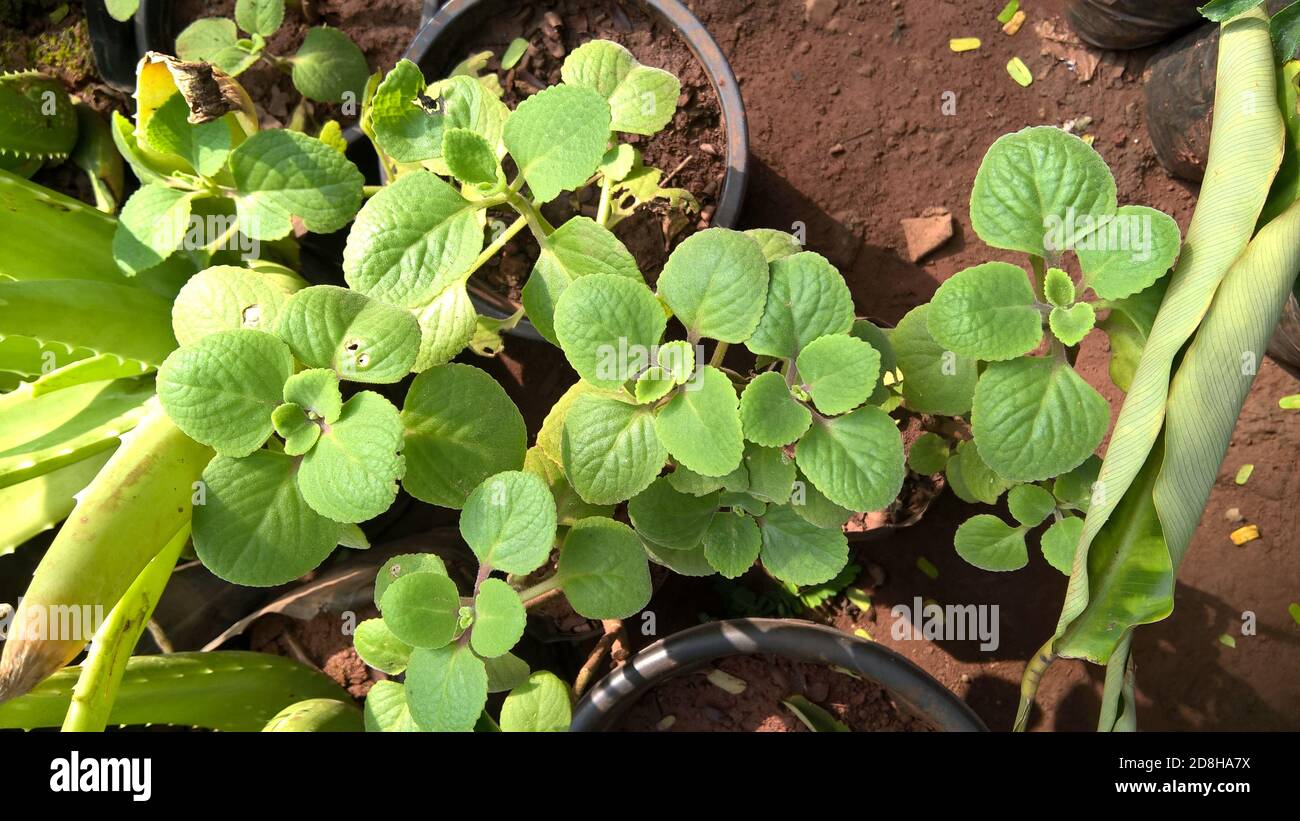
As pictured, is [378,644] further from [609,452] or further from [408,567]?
[609,452]

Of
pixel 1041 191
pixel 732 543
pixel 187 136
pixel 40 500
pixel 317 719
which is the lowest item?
pixel 317 719

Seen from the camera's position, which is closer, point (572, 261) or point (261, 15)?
point (572, 261)

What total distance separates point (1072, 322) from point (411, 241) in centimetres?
66

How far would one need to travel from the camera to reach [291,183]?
39.6 inches

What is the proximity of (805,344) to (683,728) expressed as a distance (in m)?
0.70

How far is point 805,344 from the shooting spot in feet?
2.89

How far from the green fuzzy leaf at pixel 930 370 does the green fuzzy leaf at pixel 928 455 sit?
0.23 metres

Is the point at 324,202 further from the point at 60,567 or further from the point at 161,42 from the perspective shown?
the point at 161,42

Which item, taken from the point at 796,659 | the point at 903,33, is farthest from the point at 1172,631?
the point at 903,33

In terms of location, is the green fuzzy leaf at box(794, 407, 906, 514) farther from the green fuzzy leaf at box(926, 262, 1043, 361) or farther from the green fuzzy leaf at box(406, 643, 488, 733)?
the green fuzzy leaf at box(406, 643, 488, 733)

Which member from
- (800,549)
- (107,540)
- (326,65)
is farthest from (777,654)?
(326,65)

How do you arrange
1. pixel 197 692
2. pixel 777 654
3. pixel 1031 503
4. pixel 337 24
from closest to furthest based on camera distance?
pixel 1031 503, pixel 197 692, pixel 777 654, pixel 337 24

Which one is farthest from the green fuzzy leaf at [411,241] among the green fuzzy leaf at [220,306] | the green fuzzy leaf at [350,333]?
the green fuzzy leaf at [220,306]

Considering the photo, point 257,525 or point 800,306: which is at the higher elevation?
point 800,306
